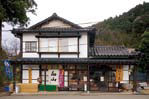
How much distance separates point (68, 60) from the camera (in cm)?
2181

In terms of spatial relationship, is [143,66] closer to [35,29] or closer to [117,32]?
[35,29]

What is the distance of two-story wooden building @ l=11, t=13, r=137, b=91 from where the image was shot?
877 inches

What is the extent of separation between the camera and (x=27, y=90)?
70.6 ft

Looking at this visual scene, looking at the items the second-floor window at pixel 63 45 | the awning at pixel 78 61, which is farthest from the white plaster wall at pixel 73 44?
the awning at pixel 78 61

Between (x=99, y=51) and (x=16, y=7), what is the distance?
896 cm

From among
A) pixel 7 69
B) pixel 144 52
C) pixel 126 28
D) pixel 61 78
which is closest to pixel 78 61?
pixel 61 78

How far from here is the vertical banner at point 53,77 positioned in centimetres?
2278

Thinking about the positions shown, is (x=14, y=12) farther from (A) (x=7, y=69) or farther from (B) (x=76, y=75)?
(B) (x=76, y=75)

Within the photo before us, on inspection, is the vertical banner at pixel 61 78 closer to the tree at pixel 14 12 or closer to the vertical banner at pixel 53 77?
the vertical banner at pixel 53 77

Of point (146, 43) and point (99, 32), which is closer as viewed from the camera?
point (146, 43)

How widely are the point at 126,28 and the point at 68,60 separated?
109 feet

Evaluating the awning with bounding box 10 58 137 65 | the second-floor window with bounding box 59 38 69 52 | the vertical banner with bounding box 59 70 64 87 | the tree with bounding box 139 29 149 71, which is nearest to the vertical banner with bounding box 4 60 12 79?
the awning with bounding box 10 58 137 65

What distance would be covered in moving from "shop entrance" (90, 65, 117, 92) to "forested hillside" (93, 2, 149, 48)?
2183 cm

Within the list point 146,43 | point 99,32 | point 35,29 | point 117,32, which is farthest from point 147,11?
point 35,29
